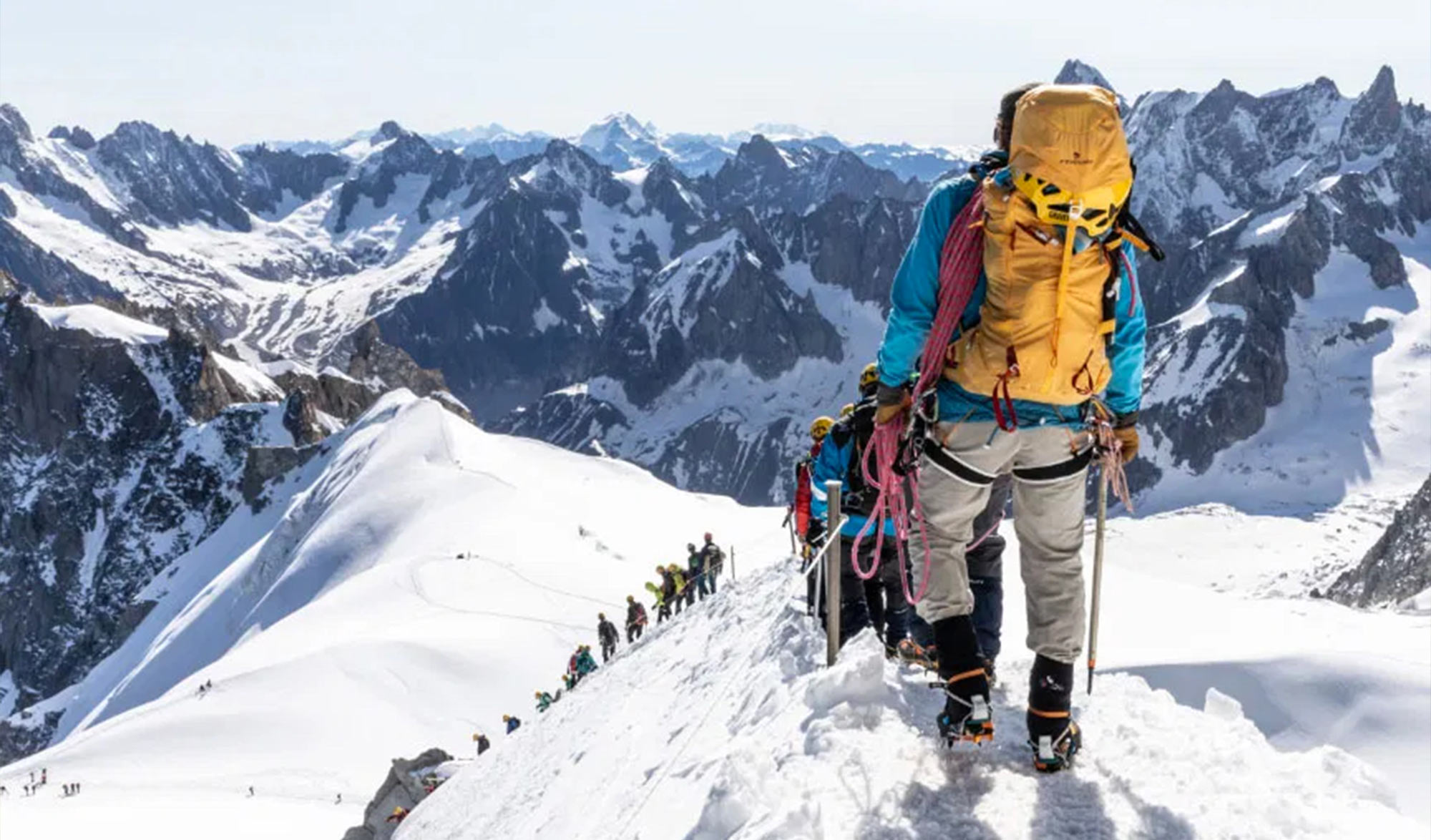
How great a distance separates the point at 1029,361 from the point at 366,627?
47175mm

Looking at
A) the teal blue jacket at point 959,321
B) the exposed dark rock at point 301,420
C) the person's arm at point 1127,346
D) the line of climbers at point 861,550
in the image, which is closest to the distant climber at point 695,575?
the line of climbers at point 861,550

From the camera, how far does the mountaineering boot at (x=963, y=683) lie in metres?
5.56

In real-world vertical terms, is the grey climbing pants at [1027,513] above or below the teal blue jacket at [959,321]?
below

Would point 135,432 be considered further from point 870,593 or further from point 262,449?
point 870,593

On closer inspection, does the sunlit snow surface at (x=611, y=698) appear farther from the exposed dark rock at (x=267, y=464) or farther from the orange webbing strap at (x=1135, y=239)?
the exposed dark rock at (x=267, y=464)

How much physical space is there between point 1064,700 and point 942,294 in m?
2.29

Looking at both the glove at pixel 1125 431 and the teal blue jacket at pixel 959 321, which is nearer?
the teal blue jacket at pixel 959 321

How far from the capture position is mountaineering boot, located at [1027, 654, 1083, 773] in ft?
18.0

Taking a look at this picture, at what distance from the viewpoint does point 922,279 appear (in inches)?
212

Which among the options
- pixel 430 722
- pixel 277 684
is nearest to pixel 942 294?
pixel 430 722

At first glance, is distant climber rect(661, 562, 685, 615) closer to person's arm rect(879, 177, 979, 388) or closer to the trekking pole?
the trekking pole

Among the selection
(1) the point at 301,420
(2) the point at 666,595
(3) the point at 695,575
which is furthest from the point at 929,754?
(1) the point at 301,420

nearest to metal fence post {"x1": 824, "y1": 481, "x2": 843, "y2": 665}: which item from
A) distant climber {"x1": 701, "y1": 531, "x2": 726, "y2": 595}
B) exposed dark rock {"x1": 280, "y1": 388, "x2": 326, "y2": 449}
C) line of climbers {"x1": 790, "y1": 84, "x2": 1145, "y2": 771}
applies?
line of climbers {"x1": 790, "y1": 84, "x2": 1145, "y2": 771}

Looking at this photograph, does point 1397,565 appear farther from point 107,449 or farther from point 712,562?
point 107,449
